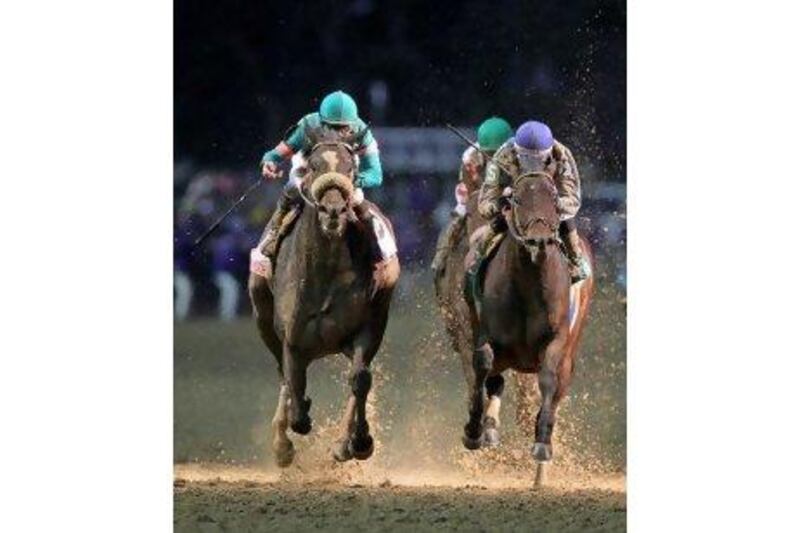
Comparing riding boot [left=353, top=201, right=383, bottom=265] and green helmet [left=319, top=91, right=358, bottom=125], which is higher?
green helmet [left=319, top=91, right=358, bottom=125]

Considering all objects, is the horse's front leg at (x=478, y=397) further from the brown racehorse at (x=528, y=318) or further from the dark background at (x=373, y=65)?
the dark background at (x=373, y=65)

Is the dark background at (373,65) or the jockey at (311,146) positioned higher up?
the dark background at (373,65)

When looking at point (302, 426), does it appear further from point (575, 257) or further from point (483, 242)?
A: point (575, 257)

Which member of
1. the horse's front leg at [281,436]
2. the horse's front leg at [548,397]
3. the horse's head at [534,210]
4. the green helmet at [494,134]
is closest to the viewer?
the horse's head at [534,210]

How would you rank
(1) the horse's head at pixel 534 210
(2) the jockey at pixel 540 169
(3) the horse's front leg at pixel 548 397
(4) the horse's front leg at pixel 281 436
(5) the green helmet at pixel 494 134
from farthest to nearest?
(4) the horse's front leg at pixel 281 436 → (5) the green helmet at pixel 494 134 → (3) the horse's front leg at pixel 548 397 → (2) the jockey at pixel 540 169 → (1) the horse's head at pixel 534 210

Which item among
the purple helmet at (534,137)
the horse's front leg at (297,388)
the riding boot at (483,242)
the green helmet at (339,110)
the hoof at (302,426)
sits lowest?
the hoof at (302,426)

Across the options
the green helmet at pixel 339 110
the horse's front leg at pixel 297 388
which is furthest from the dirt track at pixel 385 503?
the green helmet at pixel 339 110

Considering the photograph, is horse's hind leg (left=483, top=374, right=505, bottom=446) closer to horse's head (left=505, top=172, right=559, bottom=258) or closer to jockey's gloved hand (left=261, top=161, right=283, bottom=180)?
horse's head (left=505, top=172, right=559, bottom=258)

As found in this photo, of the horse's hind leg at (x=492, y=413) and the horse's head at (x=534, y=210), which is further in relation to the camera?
the horse's hind leg at (x=492, y=413)

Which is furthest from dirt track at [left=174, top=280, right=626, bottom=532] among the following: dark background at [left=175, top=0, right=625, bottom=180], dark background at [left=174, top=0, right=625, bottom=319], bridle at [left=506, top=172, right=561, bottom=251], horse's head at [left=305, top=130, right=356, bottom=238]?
dark background at [left=175, top=0, right=625, bottom=180]

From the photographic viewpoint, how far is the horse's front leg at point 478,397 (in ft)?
38.0

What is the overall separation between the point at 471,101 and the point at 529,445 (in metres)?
1.33

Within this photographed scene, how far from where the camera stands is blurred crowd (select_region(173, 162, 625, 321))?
459 inches

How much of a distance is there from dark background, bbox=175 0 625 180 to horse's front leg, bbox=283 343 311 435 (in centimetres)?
78
